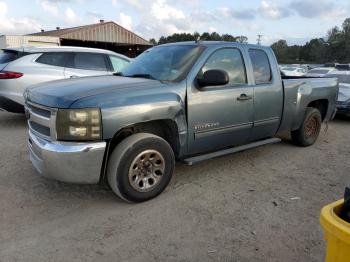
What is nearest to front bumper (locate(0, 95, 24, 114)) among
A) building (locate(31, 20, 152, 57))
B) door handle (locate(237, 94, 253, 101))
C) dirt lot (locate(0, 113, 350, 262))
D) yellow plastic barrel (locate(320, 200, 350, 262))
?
dirt lot (locate(0, 113, 350, 262))

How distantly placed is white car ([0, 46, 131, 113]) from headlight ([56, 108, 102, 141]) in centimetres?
435

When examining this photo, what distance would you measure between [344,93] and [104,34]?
25.6 meters

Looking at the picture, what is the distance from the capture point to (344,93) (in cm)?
941

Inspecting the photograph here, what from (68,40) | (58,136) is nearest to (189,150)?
(58,136)

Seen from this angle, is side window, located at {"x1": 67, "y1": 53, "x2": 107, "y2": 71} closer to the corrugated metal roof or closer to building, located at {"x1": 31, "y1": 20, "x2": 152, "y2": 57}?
building, located at {"x1": 31, "y1": 20, "x2": 152, "y2": 57}

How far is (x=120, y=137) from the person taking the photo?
3.89m

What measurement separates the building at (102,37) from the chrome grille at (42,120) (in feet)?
88.5

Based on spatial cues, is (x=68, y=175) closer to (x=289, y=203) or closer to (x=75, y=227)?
(x=75, y=227)

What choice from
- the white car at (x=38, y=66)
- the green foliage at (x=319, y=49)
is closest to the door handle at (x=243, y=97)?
the white car at (x=38, y=66)

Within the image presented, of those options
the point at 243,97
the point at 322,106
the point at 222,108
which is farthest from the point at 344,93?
the point at 222,108

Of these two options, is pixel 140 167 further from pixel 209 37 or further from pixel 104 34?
pixel 104 34

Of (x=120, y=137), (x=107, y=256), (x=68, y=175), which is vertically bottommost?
(x=107, y=256)

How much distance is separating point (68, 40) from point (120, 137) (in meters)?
28.7

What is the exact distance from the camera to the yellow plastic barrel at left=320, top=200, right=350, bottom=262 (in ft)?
5.52
